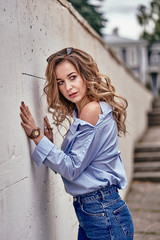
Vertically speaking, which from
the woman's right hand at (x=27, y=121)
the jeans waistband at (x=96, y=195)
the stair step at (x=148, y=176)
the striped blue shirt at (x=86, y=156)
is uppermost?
the woman's right hand at (x=27, y=121)

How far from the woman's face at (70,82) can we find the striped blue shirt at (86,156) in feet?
0.46

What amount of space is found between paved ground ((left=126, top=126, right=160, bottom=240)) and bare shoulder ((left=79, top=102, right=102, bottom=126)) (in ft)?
8.05

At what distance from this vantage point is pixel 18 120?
178cm

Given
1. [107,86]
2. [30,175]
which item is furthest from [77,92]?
[30,175]

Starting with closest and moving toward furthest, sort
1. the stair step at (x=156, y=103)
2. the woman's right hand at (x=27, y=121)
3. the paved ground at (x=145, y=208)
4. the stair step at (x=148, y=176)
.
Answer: the woman's right hand at (x=27, y=121) < the paved ground at (x=145, y=208) < the stair step at (x=148, y=176) < the stair step at (x=156, y=103)

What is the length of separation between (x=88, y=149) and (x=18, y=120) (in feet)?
1.24

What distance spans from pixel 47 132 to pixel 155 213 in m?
3.18

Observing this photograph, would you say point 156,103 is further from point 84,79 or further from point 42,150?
point 42,150

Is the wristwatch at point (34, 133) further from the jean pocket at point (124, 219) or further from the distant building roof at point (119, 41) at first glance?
the distant building roof at point (119, 41)

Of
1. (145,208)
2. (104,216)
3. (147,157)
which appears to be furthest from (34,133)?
(147,157)

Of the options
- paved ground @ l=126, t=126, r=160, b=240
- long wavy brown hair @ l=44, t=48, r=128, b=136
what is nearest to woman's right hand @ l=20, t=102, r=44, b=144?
long wavy brown hair @ l=44, t=48, r=128, b=136

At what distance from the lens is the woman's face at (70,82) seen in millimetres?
1968

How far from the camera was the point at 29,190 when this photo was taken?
6.24ft

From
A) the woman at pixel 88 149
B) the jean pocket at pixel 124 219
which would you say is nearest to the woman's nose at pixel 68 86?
the woman at pixel 88 149
